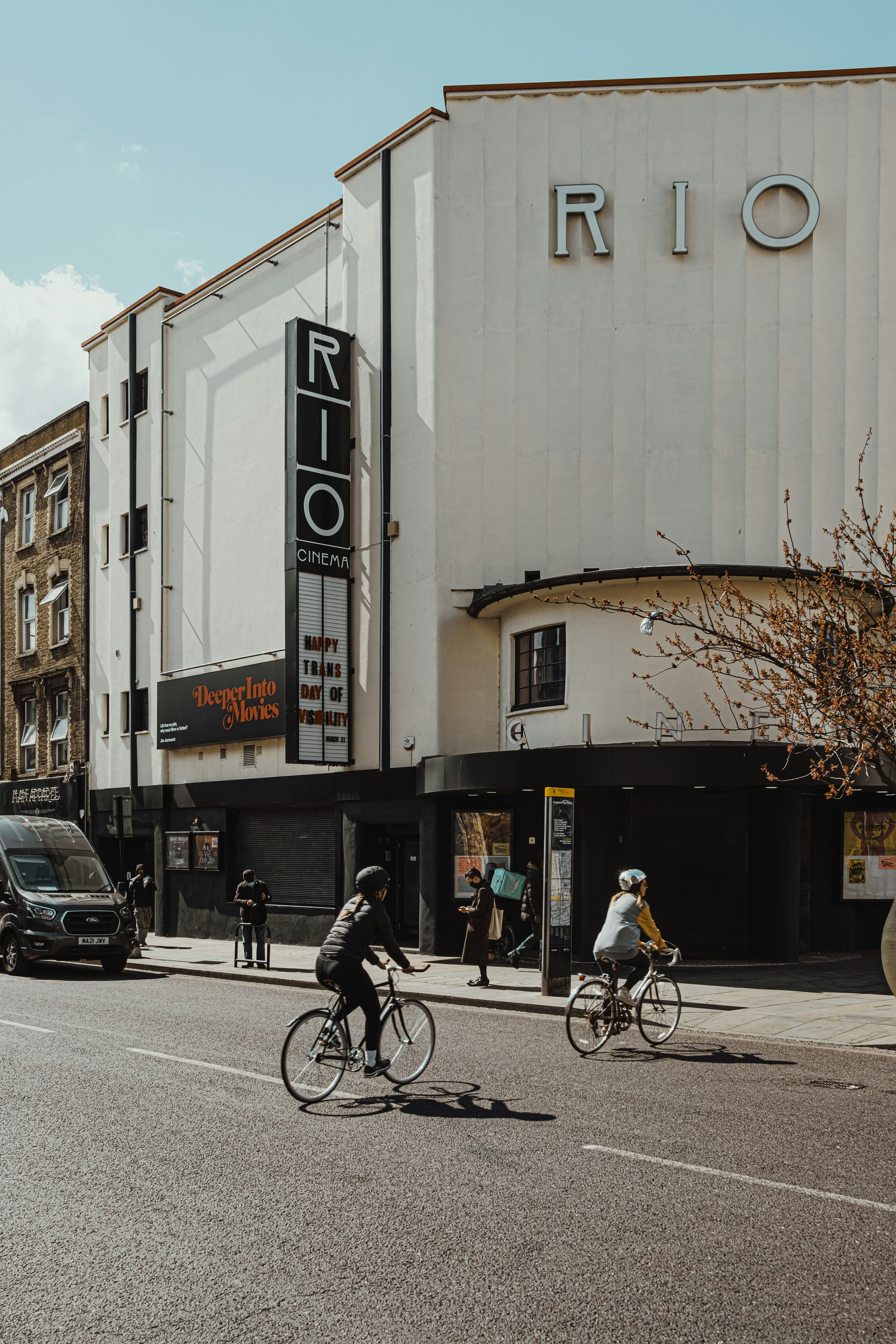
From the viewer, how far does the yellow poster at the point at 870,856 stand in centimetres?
2128

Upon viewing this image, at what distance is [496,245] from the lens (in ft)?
74.4

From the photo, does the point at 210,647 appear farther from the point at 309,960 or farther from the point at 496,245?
the point at 496,245

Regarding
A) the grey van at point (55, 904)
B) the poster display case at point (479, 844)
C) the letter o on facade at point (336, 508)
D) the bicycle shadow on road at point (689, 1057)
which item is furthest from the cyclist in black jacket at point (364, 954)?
the letter o on facade at point (336, 508)

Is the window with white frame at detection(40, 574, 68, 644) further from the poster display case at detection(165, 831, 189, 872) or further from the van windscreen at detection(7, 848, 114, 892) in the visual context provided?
the van windscreen at detection(7, 848, 114, 892)

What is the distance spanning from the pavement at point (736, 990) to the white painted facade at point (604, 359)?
4769 millimetres

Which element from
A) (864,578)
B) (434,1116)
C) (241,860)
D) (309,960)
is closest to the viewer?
(434,1116)

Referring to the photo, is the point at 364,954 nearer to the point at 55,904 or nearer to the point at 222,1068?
the point at 222,1068

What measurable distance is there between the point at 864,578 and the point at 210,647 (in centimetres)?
1590

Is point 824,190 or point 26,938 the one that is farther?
point 824,190

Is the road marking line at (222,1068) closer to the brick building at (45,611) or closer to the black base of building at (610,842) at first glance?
the black base of building at (610,842)

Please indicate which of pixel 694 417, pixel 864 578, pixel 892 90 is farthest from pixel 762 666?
pixel 892 90

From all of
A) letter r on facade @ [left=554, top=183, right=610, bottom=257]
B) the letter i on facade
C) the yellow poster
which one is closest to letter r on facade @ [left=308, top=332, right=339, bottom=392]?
letter r on facade @ [left=554, top=183, right=610, bottom=257]

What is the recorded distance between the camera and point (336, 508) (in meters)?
23.3

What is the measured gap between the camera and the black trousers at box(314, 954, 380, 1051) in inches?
340
